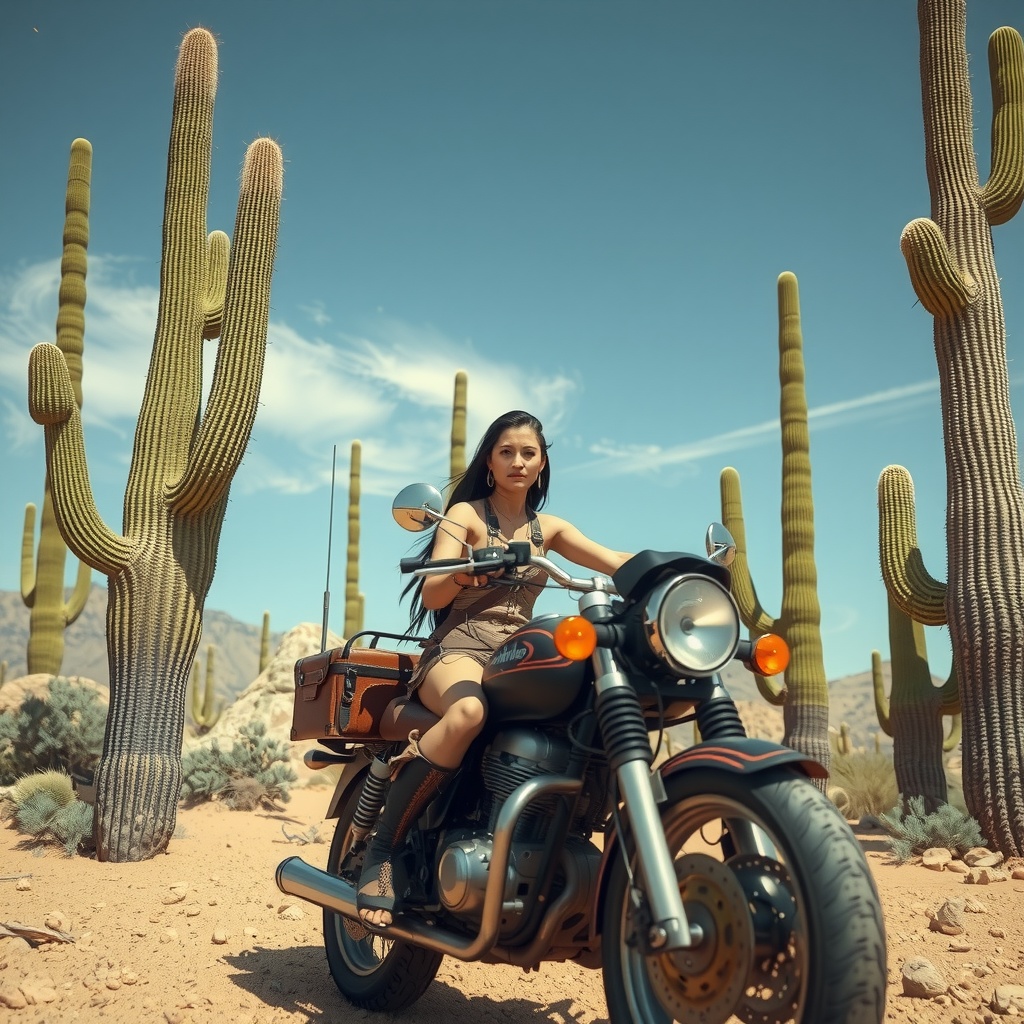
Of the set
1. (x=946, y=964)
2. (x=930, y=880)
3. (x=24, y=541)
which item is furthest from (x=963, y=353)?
(x=24, y=541)

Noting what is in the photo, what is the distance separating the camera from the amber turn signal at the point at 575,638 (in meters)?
2.54

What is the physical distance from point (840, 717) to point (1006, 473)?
6635 centimetres

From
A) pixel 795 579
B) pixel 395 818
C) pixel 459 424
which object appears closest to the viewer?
pixel 395 818

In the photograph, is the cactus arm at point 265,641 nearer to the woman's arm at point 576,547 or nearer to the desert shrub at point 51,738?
the desert shrub at point 51,738

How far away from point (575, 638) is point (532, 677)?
0.34 meters

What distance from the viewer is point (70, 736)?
10.5 meters

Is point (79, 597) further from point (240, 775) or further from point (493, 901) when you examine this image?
point (493, 901)

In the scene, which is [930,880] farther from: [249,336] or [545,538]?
[249,336]

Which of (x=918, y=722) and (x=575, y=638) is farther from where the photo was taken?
(x=918, y=722)

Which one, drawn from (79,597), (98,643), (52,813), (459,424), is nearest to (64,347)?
(79,597)

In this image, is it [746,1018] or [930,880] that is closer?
[746,1018]

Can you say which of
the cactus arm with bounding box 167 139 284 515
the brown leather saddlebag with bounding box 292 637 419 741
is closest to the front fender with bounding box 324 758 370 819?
the brown leather saddlebag with bounding box 292 637 419 741

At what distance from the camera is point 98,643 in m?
93.2

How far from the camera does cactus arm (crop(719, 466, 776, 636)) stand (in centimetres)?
1205
